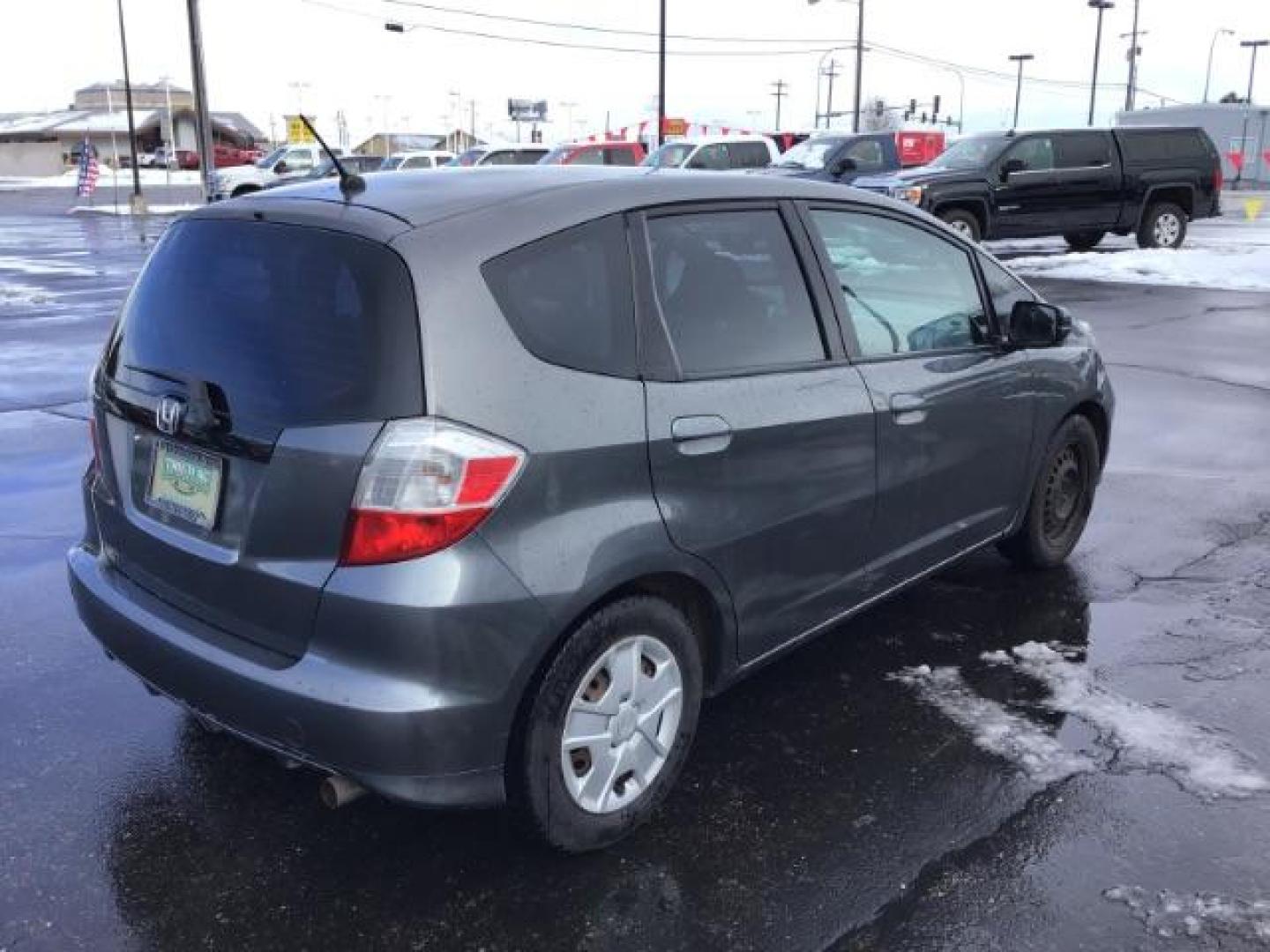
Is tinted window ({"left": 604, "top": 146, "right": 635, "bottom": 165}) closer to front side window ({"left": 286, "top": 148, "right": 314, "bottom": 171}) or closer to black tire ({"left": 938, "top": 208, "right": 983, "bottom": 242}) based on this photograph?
black tire ({"left": 938, "top": 208, "right": 983, "bottom": 242})

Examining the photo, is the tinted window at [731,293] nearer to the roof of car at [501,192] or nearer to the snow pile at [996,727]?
the roof of car at [501,192]

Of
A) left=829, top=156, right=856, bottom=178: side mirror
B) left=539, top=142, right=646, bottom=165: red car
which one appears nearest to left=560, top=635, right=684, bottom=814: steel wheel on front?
left=829, top=156, right=856, bottom=178: side mirror

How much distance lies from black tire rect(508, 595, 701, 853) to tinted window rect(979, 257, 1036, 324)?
219 centimetres

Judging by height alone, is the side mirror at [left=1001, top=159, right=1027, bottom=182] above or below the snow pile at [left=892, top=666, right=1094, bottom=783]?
above

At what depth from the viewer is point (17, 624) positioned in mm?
4438

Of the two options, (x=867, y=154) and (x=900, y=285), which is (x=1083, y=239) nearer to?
(x=867, y=154)

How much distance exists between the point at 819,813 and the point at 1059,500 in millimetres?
2381

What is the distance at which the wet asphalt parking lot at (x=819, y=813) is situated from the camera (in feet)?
9.08

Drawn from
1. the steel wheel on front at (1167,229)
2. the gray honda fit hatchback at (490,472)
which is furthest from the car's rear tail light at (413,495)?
the steel wheel on front at (1167,229)

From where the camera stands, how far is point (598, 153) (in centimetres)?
2648

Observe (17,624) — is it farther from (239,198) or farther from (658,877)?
(658,877)

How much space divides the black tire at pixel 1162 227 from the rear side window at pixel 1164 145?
800 mm

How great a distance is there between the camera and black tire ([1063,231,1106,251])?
19.1 metres

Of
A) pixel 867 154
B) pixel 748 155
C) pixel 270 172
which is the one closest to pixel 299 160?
pixel 270 172
